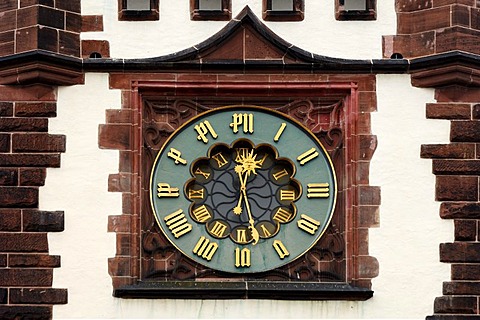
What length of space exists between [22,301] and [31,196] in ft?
3.21

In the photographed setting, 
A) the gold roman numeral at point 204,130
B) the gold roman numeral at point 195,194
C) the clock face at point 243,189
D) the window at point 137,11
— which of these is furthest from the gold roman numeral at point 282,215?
the window at point 137,11

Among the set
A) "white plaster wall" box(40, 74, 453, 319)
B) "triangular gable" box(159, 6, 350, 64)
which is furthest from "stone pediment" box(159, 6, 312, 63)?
"white plaster wall" box(40, 74, 453, 319)

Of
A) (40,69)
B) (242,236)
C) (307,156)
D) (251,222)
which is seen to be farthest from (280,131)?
(40,69)

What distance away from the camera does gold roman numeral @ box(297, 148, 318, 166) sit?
71.6 feet

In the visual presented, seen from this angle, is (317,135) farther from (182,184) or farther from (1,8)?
(1,8)

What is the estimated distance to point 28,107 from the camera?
2172 centimetres

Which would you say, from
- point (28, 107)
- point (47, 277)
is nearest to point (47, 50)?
point (28, 107)

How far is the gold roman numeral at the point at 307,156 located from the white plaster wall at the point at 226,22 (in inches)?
36.6

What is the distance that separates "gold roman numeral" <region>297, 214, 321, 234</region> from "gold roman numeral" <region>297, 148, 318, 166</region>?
1.69ft

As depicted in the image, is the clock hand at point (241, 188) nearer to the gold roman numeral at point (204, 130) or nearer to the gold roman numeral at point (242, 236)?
the gold roman numeral at point (242, 236)

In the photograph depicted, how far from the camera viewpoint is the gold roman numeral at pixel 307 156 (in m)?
21.8

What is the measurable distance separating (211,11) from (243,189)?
5.63 ft

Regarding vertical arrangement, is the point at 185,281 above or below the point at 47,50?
below

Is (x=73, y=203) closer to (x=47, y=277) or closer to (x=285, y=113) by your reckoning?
(x=47, y=277)
